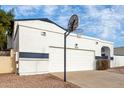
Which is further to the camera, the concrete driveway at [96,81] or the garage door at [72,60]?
the garage door at [72,60]

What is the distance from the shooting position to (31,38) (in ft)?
56.0

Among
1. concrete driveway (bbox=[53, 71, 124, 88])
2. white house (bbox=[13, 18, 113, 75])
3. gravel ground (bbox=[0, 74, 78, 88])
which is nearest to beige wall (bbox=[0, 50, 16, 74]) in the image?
white house (bbox=[13, 18, 113, 75])

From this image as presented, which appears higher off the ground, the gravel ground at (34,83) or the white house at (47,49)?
the white house at (47,49)

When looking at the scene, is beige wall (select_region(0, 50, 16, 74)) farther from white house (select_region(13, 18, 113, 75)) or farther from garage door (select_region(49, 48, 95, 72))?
garage door (select_region(49, 48, 95, 72))

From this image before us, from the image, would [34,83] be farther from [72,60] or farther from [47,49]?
[72,60]

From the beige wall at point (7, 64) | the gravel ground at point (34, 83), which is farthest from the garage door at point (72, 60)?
the gravel ground at point (34, 83)

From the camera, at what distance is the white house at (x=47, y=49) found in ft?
54.3

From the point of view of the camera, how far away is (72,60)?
2058 cm

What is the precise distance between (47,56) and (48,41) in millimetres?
1262

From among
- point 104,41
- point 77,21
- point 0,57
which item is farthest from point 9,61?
point 104,41

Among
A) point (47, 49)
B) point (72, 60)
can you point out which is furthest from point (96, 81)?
point (72, 60)

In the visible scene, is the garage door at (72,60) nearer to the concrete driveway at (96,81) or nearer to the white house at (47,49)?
the white house at (47,49)

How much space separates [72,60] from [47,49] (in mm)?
3303
